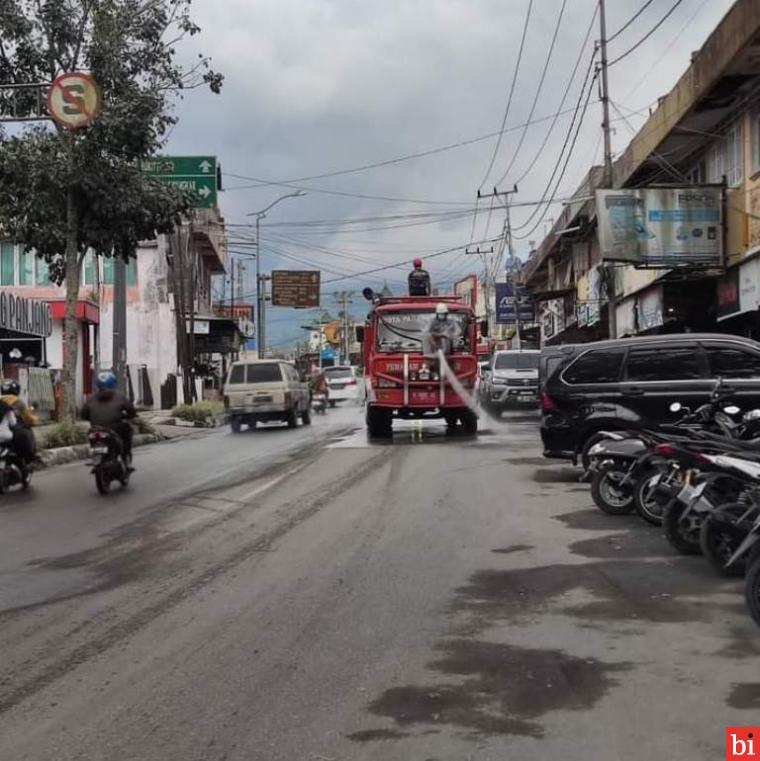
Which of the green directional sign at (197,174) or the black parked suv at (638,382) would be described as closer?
the black parked suv at (638,382)

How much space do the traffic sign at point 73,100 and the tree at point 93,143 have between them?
1460 millimetres

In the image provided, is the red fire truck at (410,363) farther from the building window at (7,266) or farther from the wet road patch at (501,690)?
the building window at (7,266)

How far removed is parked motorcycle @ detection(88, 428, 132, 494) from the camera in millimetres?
12705

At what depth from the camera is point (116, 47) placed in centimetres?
1975

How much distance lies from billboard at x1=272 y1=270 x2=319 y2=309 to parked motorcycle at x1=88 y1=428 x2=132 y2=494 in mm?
40672

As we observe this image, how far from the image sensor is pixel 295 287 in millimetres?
53562

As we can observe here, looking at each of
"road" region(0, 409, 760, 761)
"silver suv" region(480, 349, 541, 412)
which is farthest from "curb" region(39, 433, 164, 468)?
"silver suv" region(480, 349, 541, 412)

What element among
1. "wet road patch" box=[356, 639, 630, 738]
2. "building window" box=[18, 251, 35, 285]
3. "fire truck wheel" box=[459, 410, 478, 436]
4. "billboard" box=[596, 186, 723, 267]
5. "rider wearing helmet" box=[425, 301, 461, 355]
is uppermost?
"building window" box=[18, 251, 35, 285]

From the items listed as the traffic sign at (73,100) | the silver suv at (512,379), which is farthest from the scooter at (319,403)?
the traffic sign at (73,100)

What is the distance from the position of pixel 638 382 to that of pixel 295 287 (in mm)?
42579

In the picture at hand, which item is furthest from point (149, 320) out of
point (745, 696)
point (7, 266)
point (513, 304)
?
point (745, 696)

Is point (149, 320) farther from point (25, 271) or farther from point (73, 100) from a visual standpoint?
point (73, 100)

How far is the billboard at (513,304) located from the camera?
52.8 metres

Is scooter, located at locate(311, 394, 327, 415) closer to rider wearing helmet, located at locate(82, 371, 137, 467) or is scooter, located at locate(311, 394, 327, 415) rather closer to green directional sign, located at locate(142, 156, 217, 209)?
green directional sign, located at locate(142, 156, 217, 209)
